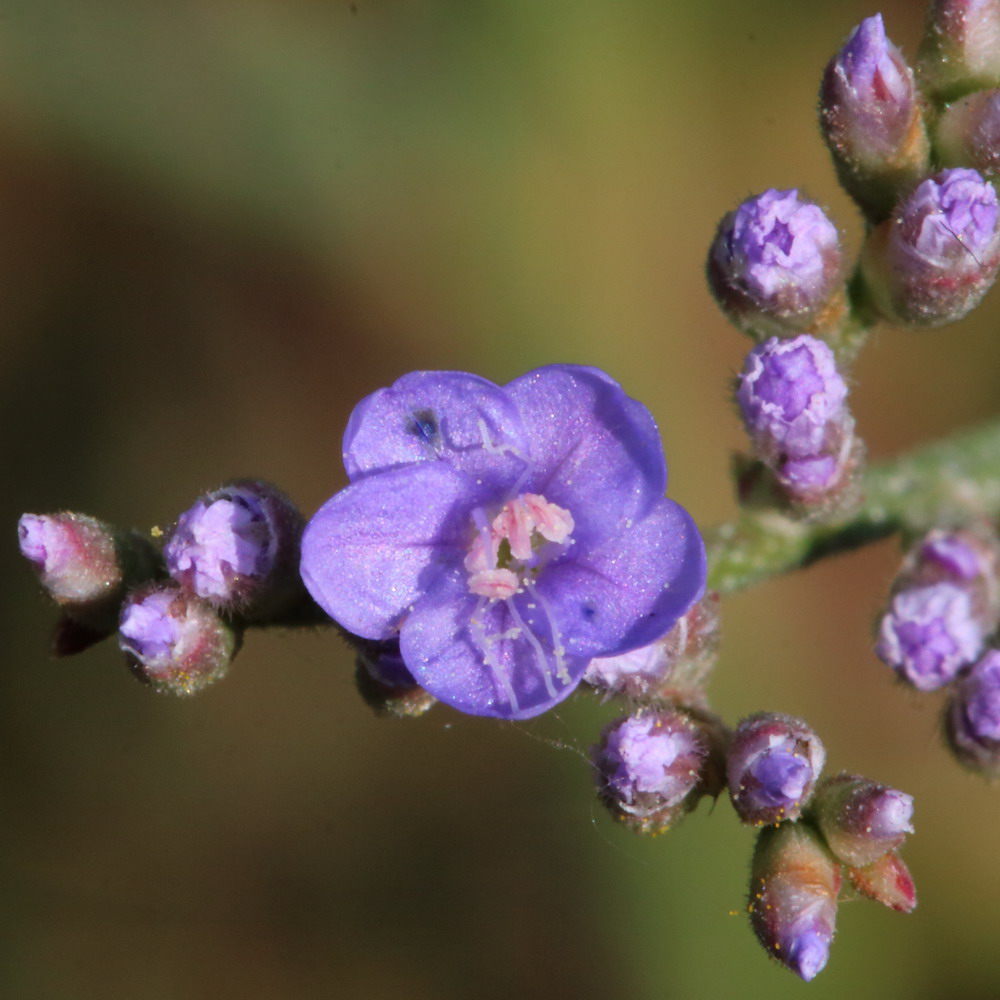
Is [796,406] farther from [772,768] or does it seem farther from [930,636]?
[772,768]

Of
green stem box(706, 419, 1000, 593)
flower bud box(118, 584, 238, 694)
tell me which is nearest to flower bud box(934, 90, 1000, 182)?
green stem box(706, 419, 1000, 593)

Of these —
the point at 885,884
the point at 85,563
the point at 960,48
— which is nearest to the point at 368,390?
the point at 85,563

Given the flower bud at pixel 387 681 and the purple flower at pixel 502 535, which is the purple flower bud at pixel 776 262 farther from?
the flower bud at pixel 387 681

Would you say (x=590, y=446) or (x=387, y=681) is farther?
(x=387, y=681)

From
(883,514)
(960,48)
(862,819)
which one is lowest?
(862,819)

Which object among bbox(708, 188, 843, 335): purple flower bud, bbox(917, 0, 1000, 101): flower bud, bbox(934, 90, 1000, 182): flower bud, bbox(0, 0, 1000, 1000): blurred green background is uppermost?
bbox(917, 0, 1000, 101): flower bud

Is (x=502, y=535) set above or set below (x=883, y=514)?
above

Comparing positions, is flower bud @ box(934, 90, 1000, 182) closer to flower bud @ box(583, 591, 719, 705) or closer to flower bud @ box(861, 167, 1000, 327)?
flower bud @ box(861, 167, 1000, 327)
